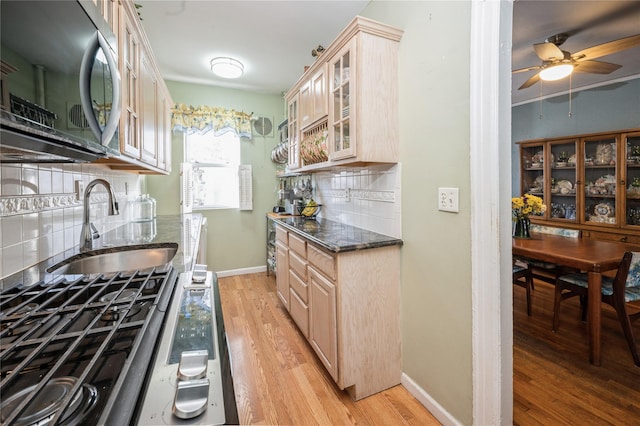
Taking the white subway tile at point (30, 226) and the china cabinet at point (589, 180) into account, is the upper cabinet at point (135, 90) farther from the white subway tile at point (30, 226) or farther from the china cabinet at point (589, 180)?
the china cabinet at point (589, 180)

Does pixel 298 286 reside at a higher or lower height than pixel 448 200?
lower

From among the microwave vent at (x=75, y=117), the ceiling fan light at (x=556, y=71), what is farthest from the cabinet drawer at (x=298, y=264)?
the ceiling fan light at (x=556, y=71)

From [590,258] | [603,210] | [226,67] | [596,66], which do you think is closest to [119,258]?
[226,67]

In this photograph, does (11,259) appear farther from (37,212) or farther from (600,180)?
(600,180)

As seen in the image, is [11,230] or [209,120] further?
[209,120]

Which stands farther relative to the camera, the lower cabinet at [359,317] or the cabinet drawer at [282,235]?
the cabinet drawer at [282,235]

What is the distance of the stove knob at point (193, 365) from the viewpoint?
1.51ft

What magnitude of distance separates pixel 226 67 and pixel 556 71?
10.2ft

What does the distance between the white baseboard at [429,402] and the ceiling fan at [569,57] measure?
256 cm

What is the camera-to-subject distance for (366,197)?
223 centimetres

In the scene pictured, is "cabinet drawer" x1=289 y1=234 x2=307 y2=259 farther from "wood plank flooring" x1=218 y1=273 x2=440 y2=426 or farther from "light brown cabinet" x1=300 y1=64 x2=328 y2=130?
"light brown cabinet" x1=300 y1=64 x2=328 y2=130

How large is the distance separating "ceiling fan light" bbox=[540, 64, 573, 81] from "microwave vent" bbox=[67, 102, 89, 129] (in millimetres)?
3258

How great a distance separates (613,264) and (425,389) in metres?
1.55

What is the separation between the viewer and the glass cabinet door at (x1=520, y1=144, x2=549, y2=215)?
13.7 feet
